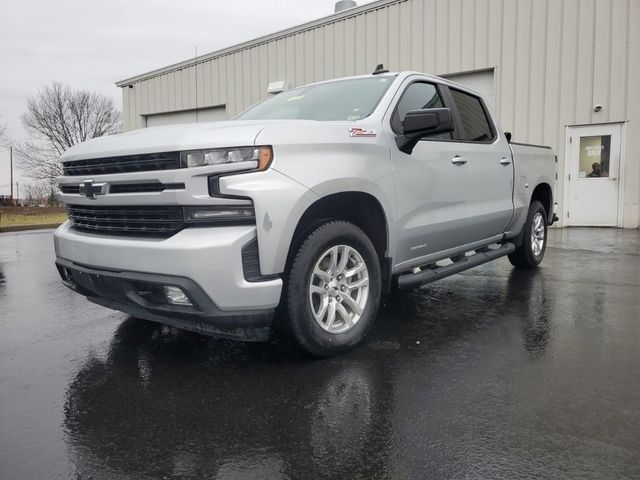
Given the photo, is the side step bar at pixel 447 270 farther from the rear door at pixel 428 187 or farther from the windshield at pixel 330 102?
the windshield at pixel 330 102

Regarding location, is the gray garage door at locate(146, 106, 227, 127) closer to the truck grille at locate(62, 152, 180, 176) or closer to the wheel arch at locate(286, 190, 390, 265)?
the truck grille at locate(62, 152, 180, 176)

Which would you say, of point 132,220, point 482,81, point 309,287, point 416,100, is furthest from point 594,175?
point 132,220

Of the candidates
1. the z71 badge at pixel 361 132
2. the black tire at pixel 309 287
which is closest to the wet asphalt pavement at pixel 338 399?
the black tire at pixel 309 287

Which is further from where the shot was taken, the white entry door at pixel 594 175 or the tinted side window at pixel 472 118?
the white entry door at pixel 594 175

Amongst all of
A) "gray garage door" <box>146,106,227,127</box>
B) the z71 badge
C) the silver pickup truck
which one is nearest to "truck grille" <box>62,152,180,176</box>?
the silver pickup truck

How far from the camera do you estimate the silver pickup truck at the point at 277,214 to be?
114 inches

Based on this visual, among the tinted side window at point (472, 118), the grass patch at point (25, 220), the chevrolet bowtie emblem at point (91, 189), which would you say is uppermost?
the tinted side window at point (472, 118)

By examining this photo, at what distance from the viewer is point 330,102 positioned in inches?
167

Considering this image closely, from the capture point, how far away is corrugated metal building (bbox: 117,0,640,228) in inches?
482

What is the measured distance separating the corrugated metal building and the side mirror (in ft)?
34.2

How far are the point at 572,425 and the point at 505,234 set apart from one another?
3.46 m

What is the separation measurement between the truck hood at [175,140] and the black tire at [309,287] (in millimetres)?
698

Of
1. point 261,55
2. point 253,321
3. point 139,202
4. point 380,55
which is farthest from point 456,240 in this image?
point 261,55

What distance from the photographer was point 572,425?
8.23 feet
